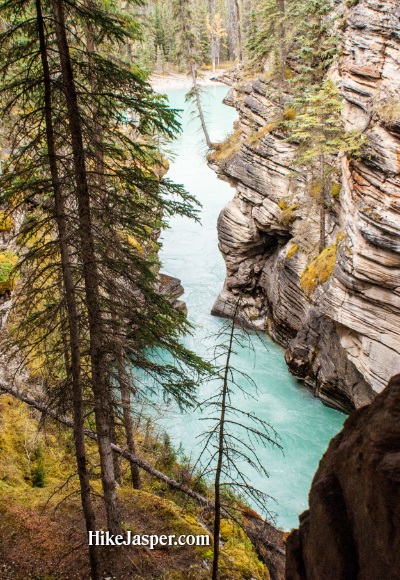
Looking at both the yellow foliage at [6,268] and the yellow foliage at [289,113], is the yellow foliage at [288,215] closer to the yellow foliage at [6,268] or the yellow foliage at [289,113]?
the yellow foliage at [289,113]

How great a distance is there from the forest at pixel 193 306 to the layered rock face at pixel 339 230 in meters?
0.09

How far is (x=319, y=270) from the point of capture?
1786cm

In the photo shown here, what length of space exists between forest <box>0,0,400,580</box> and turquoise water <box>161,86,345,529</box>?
123mm

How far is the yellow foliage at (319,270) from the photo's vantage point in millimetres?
17281

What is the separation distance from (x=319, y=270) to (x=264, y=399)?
6766mm

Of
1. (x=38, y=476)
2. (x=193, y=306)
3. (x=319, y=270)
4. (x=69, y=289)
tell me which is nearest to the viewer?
(x=69, y=289)

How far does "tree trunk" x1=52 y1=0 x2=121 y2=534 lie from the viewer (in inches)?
232

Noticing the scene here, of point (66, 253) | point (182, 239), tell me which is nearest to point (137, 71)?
point (66, 253)

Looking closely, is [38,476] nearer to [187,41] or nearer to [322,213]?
[322,213]

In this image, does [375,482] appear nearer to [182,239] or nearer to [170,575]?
[170,575]

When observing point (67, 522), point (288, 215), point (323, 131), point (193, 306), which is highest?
point (323, 131)

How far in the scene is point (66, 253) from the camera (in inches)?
236

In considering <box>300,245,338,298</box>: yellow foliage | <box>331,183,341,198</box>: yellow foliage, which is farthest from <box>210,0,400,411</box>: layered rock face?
<box>300,245,338,298</box>: yellow foliage

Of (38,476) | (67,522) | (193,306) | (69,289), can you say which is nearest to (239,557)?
(67,522)
